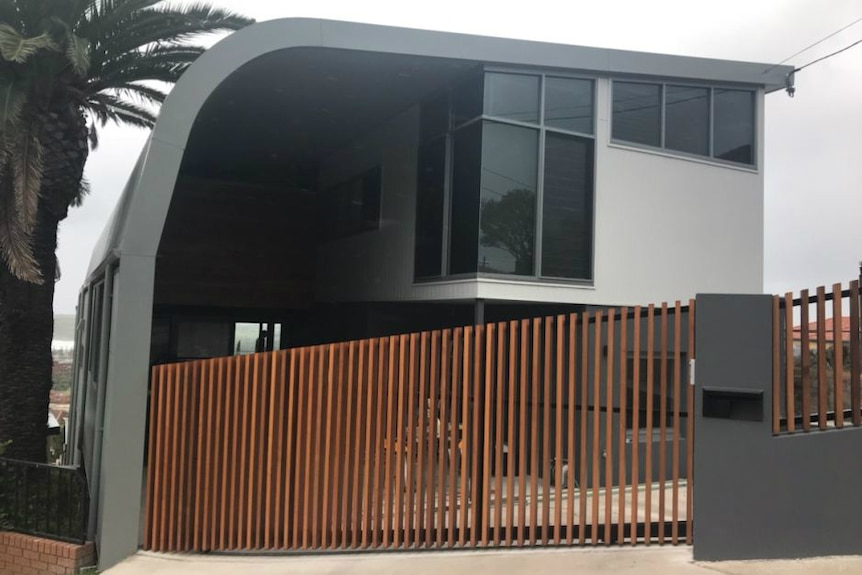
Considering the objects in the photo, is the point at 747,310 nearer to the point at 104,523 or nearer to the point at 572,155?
the point at 572,155

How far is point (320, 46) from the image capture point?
7684mm

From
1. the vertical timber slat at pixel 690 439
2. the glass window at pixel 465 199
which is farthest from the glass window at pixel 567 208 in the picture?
the vertical timber slat at pixel 690 439

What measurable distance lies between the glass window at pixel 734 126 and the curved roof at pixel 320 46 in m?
0.27

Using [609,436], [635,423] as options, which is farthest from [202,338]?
[635,423]

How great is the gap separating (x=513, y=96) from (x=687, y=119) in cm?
318

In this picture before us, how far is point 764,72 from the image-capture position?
1030 cm

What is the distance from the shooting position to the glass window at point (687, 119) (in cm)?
1005

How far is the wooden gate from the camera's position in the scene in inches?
217

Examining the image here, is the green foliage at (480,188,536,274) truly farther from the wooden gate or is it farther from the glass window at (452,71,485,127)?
the wooden gate

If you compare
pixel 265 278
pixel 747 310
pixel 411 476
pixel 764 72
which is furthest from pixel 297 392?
pixel 265 278

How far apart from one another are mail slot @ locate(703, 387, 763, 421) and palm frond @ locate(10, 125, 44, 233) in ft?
26.8

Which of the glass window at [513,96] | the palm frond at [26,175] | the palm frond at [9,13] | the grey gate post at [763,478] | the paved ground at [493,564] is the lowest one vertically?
the paved ground at [493,564]

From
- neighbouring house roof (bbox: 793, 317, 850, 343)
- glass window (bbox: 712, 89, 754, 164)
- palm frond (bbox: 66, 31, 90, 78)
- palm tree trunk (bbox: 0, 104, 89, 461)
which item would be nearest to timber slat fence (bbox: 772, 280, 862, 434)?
neighbouring house roof (bbox: 793, 317, 850, 343)

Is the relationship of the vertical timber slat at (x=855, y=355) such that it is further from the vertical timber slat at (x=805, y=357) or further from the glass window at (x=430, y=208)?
the glass window at (x=430, y=208)
